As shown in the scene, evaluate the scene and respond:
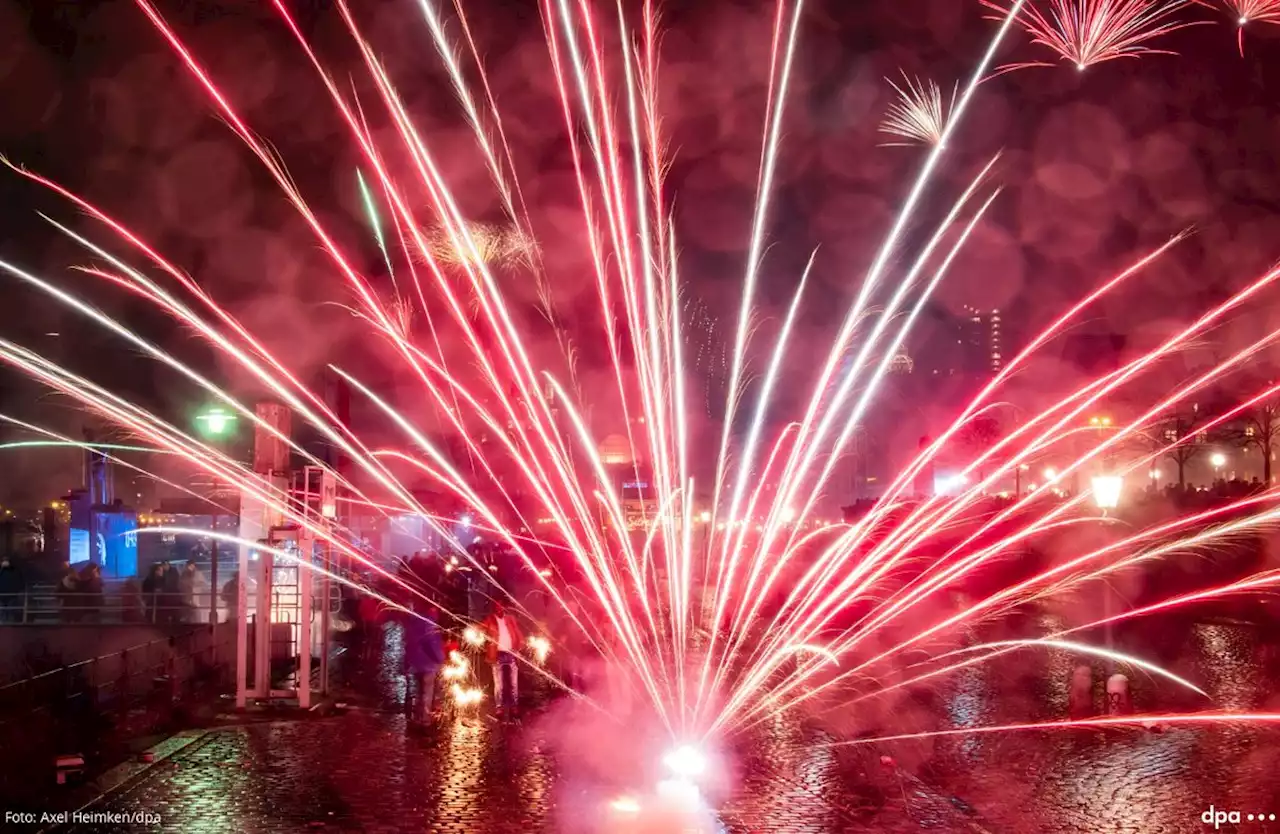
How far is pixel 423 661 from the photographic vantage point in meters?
12.3

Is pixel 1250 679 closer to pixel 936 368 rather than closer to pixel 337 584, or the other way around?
pixel 337 584

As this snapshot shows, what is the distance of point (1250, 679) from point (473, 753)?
10.4 m

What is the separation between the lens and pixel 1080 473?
50844mm

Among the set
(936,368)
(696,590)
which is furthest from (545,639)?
(936,368)

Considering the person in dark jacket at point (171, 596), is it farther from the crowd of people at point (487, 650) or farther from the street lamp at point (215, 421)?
the crowd of people at point (487, 650)

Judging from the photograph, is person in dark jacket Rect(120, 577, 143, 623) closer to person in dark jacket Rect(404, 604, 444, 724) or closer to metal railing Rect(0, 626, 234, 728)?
metal railing Rect(0, 626, 234, 728)

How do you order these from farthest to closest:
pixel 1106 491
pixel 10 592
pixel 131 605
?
pixel 10 592 → pixel 131 605 → pixel 1106 491

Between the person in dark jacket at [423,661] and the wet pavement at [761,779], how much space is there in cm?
32

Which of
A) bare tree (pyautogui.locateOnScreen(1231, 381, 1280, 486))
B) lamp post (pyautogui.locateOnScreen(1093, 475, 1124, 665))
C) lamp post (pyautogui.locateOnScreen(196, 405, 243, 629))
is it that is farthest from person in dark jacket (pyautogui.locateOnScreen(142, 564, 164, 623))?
bare tree (pyautogui.locateOnScreen(1231, 381, 1280, 486))

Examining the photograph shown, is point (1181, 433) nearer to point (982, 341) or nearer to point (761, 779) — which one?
point (761, 779)

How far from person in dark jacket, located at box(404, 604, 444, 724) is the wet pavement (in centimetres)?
32

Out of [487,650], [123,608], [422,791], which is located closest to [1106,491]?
[487,650]

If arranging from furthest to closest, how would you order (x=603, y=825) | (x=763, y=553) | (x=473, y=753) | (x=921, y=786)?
(x=763, y=553)
(x=473, y=753)
(x=921, y=786)
(x=603, y=825)

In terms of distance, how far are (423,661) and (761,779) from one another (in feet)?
13.8
